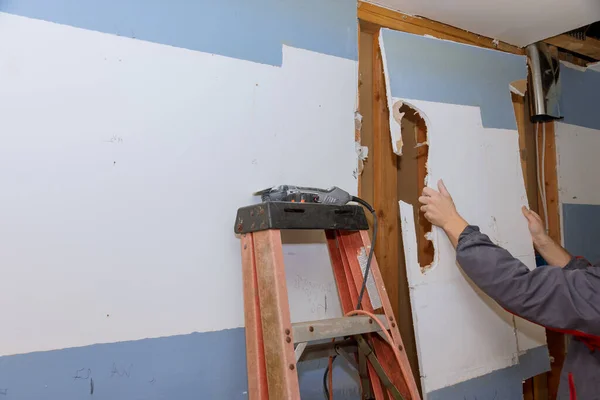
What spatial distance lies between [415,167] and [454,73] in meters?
0.40

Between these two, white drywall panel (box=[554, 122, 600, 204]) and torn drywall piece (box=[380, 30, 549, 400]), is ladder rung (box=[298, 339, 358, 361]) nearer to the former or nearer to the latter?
torn drywall piece (box=[380, 30, 549, 400])

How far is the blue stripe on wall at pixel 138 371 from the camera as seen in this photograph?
40.0 inches

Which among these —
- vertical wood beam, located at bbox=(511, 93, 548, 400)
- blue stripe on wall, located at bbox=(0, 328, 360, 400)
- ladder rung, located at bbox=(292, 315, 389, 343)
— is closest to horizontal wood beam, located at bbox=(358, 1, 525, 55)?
vertical wood beam, located at bbox=(511, 93, 548, 400)

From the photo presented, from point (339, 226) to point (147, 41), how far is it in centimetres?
72

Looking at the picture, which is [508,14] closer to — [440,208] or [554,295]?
[440,208]

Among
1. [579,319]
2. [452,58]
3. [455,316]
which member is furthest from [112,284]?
[452,58]

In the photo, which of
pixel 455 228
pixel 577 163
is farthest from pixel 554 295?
pixel 577 163

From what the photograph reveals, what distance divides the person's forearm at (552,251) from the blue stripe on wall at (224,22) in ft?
3.60

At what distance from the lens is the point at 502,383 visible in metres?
1.69

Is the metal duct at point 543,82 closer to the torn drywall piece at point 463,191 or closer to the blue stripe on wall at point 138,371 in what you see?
the torn drywall piece at point 463,191

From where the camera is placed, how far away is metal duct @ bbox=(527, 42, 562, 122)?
215cm

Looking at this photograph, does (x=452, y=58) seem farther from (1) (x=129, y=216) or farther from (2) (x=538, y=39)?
(1) (x=129, y=216)

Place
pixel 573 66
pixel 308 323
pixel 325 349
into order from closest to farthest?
pixel 308 323, pixel 325 349, pixel 573 66

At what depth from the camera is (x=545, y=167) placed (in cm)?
228
